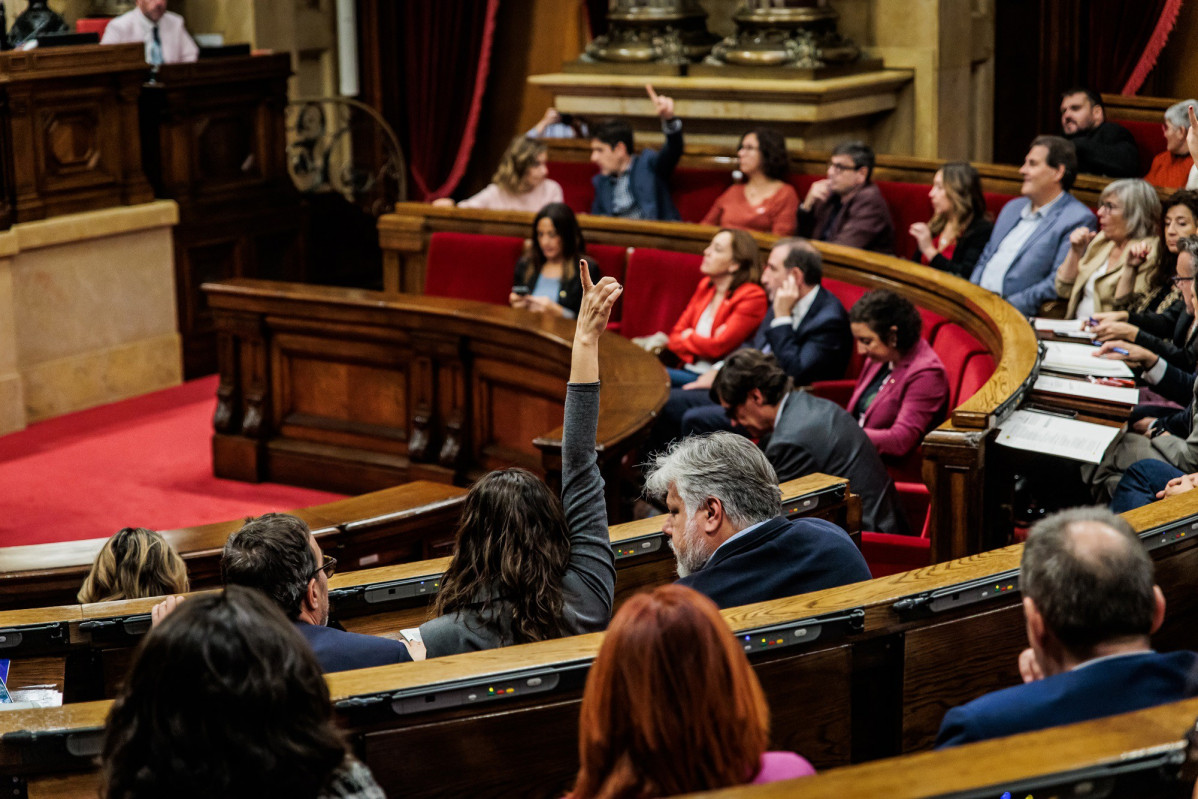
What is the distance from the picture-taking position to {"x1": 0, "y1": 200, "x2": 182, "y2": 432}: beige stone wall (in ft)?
19.6

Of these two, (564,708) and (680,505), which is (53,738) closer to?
(564,708)

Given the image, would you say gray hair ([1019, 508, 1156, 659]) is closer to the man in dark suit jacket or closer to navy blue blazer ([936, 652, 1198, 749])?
navy blue blazer ([936, 652, 1198, 749])

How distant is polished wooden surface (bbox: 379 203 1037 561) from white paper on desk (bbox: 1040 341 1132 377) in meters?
0.08

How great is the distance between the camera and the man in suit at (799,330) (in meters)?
4.53

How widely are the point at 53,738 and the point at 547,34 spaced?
7.92 m

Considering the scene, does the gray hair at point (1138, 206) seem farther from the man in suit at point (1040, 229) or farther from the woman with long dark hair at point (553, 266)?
the woman with long dark hair at point (553, 266)

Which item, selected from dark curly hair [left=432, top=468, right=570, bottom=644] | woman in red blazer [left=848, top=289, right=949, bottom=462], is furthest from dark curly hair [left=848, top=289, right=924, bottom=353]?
dark curly hair [left=432, top=468, right=570, bottom=644]

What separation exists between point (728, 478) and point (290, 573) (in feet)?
2.26

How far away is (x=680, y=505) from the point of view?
231cm

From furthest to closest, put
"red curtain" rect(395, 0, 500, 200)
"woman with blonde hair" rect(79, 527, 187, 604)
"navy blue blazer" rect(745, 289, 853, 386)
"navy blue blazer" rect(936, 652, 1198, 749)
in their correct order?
"red curtain" rect(395, 0, 500, 200) → "navy blue blazer" rect(745, 289, 853, 386) → "woman with blonde hair" rect(79, 527, 187, 604) → "navy blue blazer" rect(936, 652, 1198, 749)

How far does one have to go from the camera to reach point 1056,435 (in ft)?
10.1

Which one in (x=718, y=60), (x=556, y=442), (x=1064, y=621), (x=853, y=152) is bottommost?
(x=556, y=442)

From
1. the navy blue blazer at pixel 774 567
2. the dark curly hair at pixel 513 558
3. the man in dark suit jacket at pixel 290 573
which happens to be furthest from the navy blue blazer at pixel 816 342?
the man in dark suit jacket at pixel 290 573

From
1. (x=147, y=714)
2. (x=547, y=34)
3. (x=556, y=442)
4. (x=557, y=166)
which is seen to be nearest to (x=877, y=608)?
(x=147, y=714)
